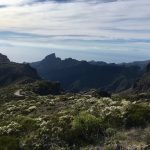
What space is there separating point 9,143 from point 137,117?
8317 millimetres

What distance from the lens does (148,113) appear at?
23.7 meters

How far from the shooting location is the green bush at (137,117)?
22.3 metres

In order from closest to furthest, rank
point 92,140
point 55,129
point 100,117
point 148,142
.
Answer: point 148,142
point 92,140
point 55,129
point 100,117

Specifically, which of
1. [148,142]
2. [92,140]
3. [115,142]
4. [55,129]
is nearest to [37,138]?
[55,129]

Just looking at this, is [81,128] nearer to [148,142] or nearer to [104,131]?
[104,131]

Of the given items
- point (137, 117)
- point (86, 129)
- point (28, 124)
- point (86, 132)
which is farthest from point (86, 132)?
point (28, 124)

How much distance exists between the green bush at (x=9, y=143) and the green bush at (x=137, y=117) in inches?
277

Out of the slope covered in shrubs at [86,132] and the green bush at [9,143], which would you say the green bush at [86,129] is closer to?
the slope covered in shrubs at [86,132]

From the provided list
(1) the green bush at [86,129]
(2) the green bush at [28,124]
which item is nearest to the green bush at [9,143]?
(2) the green bush at [28,124]

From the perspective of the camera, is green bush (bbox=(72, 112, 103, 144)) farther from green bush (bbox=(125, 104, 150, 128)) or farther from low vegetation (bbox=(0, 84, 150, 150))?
green bush (bbox=(125, 104, 150, 128))

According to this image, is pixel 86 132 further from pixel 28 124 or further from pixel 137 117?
pixel 28 124

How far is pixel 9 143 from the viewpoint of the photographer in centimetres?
1995

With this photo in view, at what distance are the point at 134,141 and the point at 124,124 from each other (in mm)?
3076

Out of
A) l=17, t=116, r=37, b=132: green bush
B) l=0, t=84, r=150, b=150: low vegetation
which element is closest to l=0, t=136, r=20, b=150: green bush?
l=0, t=84, r=150, b=150: low vegetation
